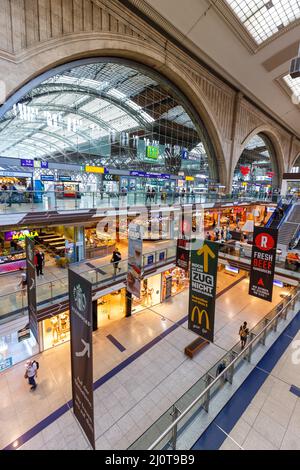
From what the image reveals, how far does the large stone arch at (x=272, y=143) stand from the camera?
25791mm

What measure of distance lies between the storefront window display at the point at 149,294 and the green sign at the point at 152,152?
10105mm

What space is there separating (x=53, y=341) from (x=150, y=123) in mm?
17194

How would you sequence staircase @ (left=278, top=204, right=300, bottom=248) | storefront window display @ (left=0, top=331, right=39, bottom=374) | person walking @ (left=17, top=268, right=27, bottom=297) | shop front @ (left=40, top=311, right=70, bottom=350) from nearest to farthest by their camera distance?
person walking @ (left=17, top=268, right=27, bottom=297)
storefront window display @ (left=0, top=331, right=39, bottom=374)
shop front @ (left=40, top=311, right=70, bottom=350)
staircase @ (left=278, top=204, right=300, bottom=248)

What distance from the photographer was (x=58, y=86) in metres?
13.7

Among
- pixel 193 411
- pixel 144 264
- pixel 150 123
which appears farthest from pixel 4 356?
pixel 150 123

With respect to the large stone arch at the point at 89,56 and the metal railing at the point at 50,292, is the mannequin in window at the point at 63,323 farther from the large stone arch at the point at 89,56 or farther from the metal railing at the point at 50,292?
the large stone arch at the point at 89,56

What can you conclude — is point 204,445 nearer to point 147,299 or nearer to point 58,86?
point 147,299

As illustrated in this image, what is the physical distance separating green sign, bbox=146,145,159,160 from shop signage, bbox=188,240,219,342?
14633 millimetres

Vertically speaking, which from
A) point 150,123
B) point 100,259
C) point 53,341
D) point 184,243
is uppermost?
point 150,123

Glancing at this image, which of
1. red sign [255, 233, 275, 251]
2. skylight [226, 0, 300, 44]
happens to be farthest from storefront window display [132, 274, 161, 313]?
skylight [226, 0, 300, 44]

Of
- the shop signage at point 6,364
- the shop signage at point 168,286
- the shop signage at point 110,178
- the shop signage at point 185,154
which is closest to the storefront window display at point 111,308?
the shop signage at point 168,286

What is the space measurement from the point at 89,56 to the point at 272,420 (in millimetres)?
18324

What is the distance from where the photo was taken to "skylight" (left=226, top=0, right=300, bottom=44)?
15.1m

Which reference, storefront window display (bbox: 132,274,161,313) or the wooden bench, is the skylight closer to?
storefront window display (bbox: 132,274,161,313)
